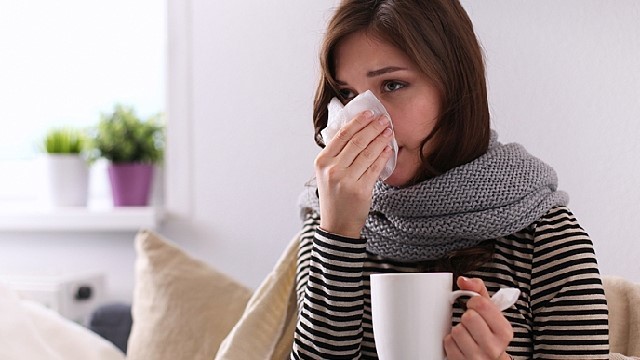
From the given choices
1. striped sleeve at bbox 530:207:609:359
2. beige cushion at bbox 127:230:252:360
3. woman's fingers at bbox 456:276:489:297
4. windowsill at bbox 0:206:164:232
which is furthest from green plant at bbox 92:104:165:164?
woman's fingers at bbox 456:276:489:297

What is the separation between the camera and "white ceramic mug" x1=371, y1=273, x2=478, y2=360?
0.90m

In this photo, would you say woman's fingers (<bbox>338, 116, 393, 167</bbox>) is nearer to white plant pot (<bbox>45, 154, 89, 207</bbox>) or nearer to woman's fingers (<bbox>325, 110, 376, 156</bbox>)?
woman's fingers (<bbox>325, 110, 376, 156</bbox>)

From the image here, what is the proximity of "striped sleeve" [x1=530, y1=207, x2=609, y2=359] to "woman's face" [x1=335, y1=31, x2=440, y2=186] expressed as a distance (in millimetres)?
216

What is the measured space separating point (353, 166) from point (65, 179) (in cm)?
128

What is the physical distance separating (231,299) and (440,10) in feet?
2.21

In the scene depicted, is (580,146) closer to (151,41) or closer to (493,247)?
(493,247)

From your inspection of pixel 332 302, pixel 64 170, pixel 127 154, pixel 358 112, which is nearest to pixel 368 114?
pixel 358 112

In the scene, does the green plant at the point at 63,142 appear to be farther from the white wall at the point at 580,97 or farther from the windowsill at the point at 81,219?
the white wall at the point at 580,97

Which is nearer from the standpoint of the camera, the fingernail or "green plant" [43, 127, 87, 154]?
the fingernail

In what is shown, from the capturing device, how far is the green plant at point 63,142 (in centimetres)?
218

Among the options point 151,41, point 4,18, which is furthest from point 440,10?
point 4,18

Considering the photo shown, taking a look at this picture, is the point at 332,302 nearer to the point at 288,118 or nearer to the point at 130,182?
the point at 288,118

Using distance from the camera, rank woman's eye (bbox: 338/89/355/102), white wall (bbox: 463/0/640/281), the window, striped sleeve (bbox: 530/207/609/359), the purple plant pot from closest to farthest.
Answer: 1. striped sleeve (bbox: 530/207/609/359)
2. woman's eye (bbox: 338/89/355/102)
3. white wall (bbox: 463/0/640/281)
4. the purple plant pot
5. the window

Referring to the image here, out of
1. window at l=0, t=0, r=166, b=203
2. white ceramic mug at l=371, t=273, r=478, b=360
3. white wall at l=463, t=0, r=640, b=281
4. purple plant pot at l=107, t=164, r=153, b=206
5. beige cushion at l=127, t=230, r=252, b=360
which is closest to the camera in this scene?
white ceramic mug at l=371, t=273, r=478, b=360
